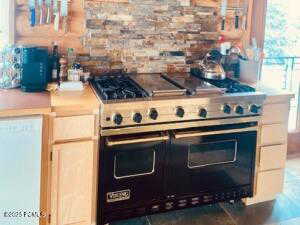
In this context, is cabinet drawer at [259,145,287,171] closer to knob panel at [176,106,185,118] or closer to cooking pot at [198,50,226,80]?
cooking pot at [198,50,226,80]

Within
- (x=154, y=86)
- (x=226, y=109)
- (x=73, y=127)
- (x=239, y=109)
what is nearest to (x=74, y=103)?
(x=73, y=127)

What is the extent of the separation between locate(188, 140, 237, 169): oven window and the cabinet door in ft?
2.30

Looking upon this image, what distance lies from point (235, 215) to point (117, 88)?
127 centimetres

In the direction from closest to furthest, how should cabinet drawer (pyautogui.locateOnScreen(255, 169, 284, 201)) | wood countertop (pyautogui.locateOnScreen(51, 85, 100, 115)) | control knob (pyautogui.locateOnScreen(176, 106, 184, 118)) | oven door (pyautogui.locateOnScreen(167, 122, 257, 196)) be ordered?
wood countertop (pyautogui.locateOnScreen(51, 85, 100, 115)) < control knob (pyautogui.locateOnScreen(176, 106, 184, 118)) < oven door (pyautogui.locateOnScreen(167, 122, 257, 196)) < cabinet drawer (pyautogui.locateOnScreen(255, 169, 284, 201))

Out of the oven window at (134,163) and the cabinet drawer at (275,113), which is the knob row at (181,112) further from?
the oven window at (134,163)

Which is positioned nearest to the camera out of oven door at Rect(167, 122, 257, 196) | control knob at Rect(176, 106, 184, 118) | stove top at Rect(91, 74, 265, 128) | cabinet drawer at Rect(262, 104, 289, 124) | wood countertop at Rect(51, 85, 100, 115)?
wood countertop at Rect(51, 85, 100, 115)

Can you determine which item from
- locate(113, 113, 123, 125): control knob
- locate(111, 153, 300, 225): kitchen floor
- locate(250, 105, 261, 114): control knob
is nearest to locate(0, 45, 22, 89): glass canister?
locate(113, 113, 123, 125): control knob

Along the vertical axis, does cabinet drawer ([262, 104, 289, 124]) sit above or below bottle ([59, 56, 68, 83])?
below

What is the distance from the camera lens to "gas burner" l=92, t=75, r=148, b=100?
244cm

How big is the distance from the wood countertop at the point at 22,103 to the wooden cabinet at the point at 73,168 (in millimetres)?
110

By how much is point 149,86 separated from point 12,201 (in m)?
1.14

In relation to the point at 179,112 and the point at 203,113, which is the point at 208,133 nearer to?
the point at 203,113

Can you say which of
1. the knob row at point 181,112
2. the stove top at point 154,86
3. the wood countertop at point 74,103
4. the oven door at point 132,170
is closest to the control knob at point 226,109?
the knob row at point 181,112

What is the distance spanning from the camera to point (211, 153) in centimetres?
270
